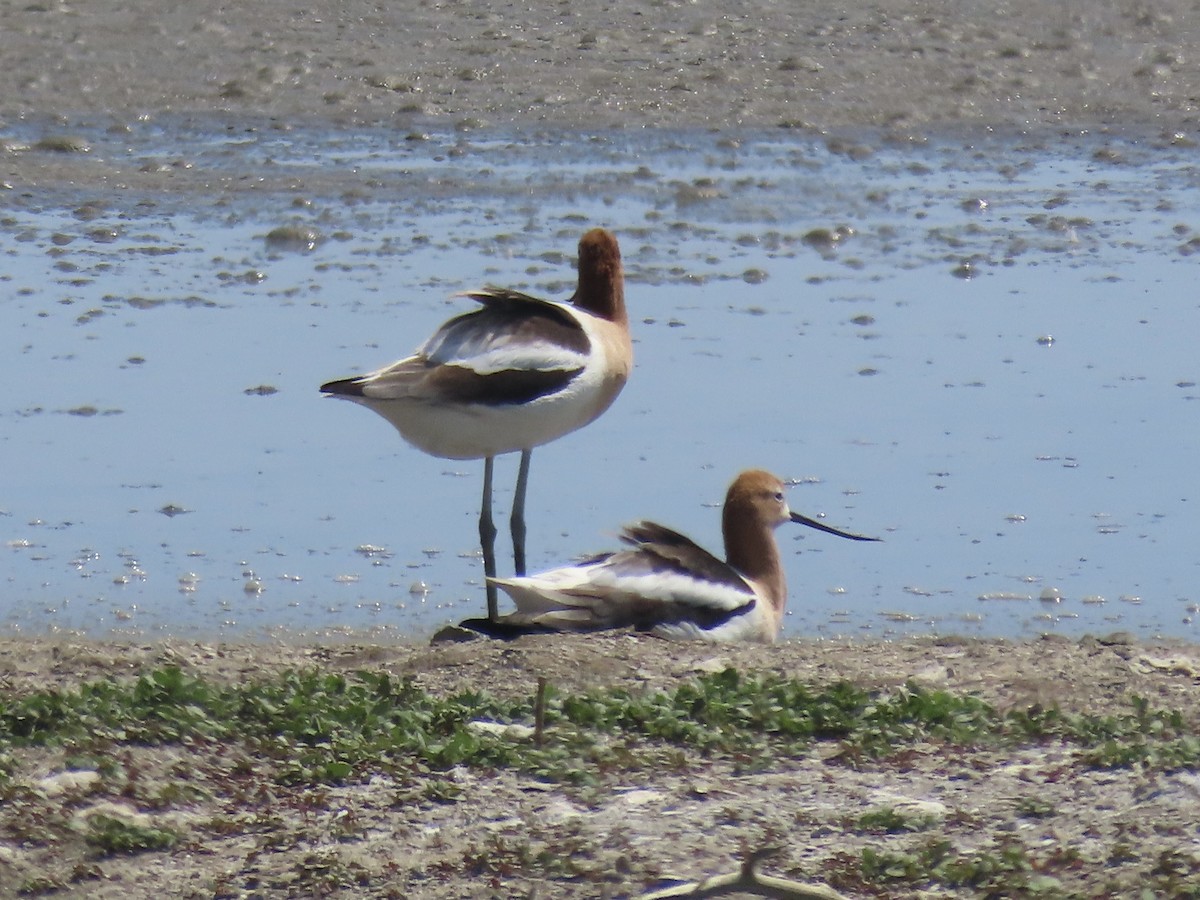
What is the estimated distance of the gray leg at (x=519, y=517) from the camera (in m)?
7.61

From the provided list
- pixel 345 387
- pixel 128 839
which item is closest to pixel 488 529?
pixel 345 387

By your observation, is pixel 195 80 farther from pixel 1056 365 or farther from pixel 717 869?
pixel 717 869

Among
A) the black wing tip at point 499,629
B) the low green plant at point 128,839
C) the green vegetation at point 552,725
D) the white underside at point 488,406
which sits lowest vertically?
the low green plant at point 128,839

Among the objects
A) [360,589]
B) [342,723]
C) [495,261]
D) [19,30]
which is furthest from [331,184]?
[342,723]

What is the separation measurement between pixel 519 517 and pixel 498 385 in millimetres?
595

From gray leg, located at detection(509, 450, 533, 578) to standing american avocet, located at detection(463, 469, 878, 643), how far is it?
930 millimetres

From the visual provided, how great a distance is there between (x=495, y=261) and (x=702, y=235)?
131cm

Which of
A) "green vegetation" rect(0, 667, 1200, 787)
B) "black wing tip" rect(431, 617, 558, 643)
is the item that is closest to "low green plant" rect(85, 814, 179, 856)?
"green vegetation" rect(0, 667, 1200, 787)

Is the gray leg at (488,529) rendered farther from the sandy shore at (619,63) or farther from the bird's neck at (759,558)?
the sandy shore at (619,63)

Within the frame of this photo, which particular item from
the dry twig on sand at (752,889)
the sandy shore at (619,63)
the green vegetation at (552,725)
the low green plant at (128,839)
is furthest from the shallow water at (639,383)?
the dry twig on sand at (752,889)

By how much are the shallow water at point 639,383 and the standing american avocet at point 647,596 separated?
70 cm

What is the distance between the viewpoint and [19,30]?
15711 mm

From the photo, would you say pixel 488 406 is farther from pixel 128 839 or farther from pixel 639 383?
pixel 128 839

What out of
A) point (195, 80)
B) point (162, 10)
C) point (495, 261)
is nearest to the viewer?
point (495, 261)
